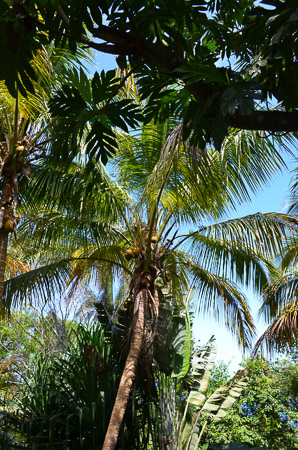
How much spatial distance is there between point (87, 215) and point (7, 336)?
11.8 metres

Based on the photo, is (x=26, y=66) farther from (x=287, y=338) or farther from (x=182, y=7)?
(x=287, y=338)

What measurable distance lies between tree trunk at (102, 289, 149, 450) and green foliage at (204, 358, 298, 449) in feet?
29.4

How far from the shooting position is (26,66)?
2404 mm

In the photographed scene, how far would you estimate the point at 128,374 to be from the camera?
6457mm

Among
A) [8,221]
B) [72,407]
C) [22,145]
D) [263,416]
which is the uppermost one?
[22,145]

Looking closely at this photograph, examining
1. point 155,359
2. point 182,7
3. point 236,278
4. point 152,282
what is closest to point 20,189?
point 152,282

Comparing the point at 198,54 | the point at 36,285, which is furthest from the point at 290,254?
the point at 198,54

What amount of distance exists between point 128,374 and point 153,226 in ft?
7.27

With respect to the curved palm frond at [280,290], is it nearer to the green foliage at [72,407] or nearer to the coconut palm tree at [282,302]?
the coconut palm tree at [282,302]

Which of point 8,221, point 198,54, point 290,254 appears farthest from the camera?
point 290,254

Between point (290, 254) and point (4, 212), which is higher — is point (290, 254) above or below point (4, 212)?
above

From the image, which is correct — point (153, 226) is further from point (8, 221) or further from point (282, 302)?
point (282, 302)

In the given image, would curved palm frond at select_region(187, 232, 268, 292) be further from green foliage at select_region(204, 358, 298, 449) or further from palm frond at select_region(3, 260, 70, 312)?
green foliage at select_region(204, 358, 298, 449)

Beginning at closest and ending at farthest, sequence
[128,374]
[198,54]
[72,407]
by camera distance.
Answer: [198,54] < [128,374] < [72,407]
